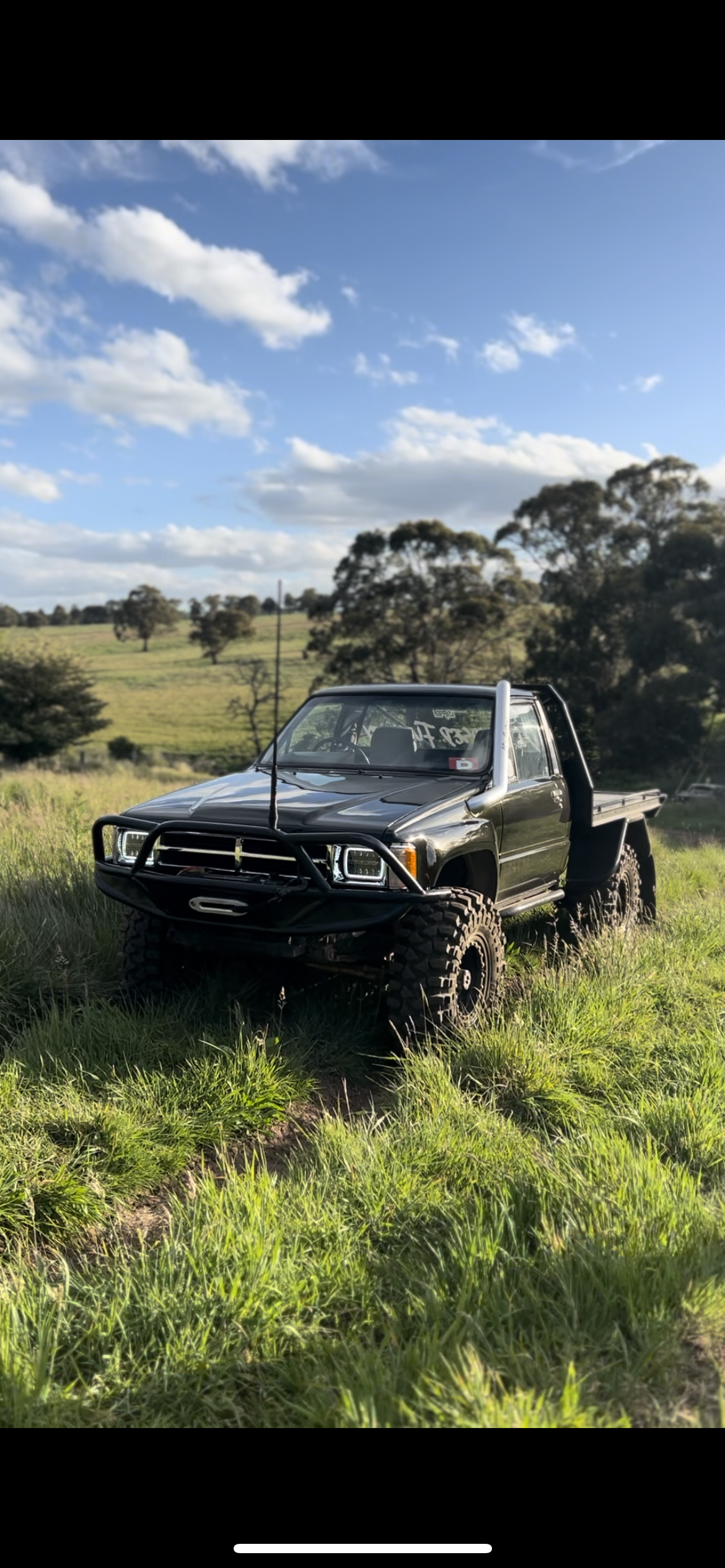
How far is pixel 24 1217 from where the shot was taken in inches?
132

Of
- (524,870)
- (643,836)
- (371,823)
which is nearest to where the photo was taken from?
(371,823)

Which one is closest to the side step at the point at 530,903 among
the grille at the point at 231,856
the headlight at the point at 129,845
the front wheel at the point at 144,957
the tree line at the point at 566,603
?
the grille at the point at 231,856

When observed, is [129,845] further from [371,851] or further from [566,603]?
[566,603]

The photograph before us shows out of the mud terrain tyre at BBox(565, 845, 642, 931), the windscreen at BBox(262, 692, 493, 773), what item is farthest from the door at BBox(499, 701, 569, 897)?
the mud terrain tyre at BBox(565, 845, 642, 931)

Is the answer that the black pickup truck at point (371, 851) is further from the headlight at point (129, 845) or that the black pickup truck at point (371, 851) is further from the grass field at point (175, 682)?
the grass field at point (175, 682)

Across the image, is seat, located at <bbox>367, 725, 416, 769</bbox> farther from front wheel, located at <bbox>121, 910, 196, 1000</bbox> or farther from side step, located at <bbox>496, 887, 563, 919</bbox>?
front wheel, located at <bbox>121, 910, 196, 1000</bbox>

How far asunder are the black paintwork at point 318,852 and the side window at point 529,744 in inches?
5.6

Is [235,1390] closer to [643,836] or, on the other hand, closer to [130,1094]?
[130,1094]

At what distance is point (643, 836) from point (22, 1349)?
6093 mm

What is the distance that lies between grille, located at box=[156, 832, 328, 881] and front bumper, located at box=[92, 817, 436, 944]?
0.08 ft

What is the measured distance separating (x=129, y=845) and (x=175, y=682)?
60.0 metres
